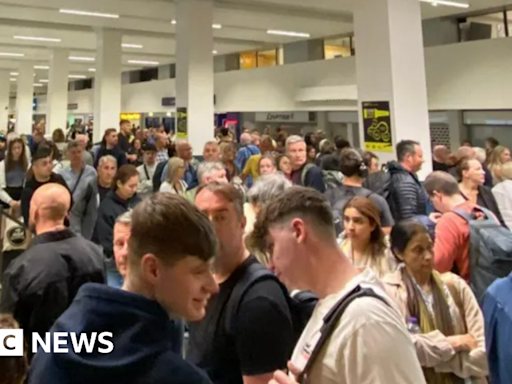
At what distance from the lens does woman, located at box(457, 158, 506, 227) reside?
4.20 metres

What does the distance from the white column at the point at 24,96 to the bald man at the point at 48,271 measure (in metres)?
19.3

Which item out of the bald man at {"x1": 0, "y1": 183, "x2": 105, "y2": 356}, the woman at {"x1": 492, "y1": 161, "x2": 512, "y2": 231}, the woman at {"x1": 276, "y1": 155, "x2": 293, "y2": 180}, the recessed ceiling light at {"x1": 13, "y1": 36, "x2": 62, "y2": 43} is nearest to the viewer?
the bald man at {"x1": 0, "y1": 183, "x2": 105, "y2": 356}

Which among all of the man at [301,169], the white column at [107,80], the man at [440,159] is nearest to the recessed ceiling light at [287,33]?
the white column at [107,80]

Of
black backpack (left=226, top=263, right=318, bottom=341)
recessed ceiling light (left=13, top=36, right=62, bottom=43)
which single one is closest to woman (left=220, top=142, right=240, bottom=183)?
black backpack (left=226, top=263, right=318, bottom=341)

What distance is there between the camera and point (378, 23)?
7223mm

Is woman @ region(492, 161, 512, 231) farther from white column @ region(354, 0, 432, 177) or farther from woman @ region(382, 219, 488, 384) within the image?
white column @ region(354, 0, 432, 177)

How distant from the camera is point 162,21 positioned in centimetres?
1198

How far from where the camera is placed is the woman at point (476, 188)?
4195mm

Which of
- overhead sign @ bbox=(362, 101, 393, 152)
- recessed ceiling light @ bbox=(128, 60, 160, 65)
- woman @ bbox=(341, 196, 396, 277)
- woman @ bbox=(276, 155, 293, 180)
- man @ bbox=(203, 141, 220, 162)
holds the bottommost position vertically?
woman @ bbox=(341, 196, 396, 277)

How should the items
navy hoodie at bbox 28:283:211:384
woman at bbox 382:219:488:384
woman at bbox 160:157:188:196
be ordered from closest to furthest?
1. navy hoodie at bbox 28:283:211:384
2. woman at bbox 382:219:488:384
3. woman at bbox 160:157:188:196

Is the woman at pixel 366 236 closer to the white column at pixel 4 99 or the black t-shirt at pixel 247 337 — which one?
the black t-shirt at pixel 247 337

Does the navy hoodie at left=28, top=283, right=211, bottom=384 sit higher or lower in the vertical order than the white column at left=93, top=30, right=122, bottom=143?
lower

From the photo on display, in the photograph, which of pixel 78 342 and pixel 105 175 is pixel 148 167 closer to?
pixel 105 175

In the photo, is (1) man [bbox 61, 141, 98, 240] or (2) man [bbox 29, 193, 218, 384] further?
(1) man [bbox 61, 141, 98, 240]
